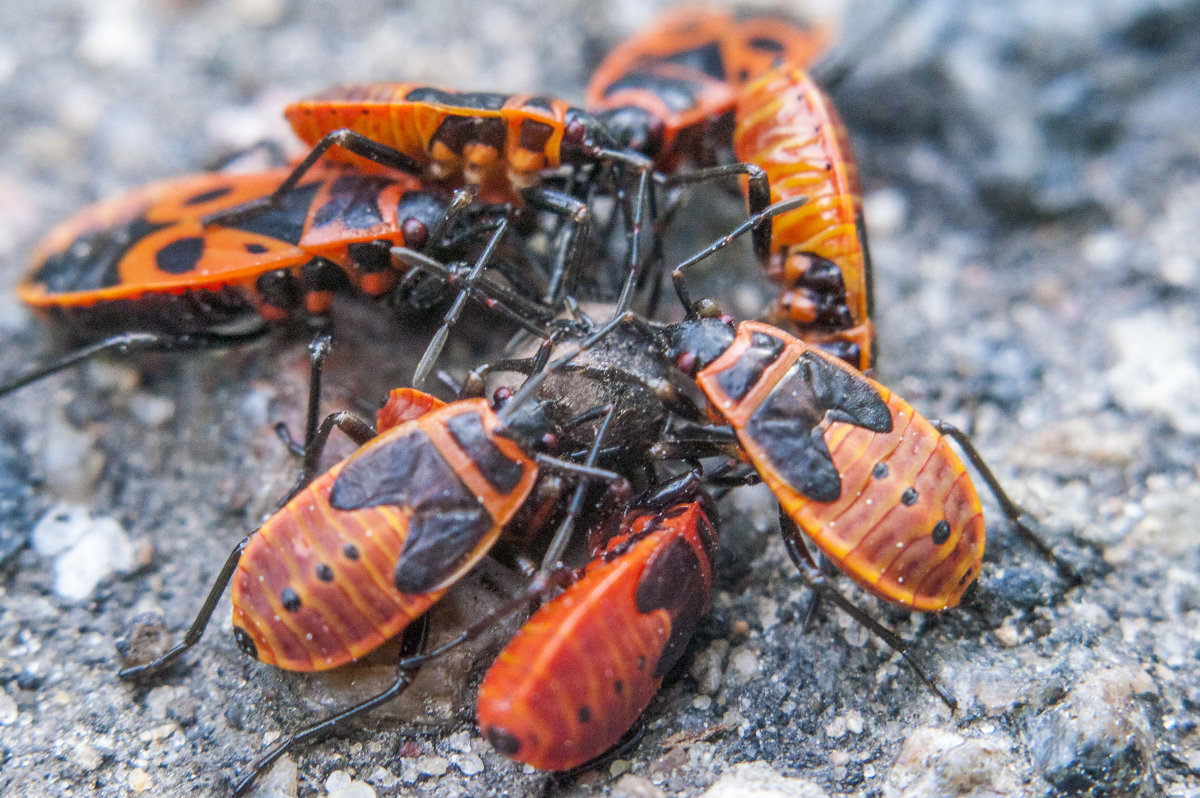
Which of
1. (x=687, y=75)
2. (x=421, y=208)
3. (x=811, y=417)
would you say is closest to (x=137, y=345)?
(x=421, y=208)

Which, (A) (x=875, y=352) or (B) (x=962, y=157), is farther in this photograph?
(B) (x=962, y=157)

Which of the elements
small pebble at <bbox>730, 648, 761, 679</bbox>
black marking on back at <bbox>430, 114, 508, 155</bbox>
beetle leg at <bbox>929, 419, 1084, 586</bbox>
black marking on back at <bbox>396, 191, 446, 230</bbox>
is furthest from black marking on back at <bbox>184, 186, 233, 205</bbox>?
beetle leg at <bbox>929, 419, 1084, 586</bbox>

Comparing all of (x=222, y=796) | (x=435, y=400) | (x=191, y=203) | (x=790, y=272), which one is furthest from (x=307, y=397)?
(x=790, y=272)

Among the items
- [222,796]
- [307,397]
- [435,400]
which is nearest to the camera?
[222,796]

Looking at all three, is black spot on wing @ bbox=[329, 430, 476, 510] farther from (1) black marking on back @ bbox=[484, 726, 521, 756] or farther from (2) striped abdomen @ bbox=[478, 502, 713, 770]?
(1) black marking on back @ bbox=[484, 726, 521, 756]

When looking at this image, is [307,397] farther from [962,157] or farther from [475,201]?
[962,157]

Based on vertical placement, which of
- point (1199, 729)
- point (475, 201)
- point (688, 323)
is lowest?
point (1199, 729)

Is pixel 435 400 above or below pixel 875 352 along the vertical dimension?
above

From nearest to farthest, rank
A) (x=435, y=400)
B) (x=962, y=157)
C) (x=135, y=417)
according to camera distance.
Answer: (x=435, y=400) → (x=135, y=417) → (x=962, y=157)
